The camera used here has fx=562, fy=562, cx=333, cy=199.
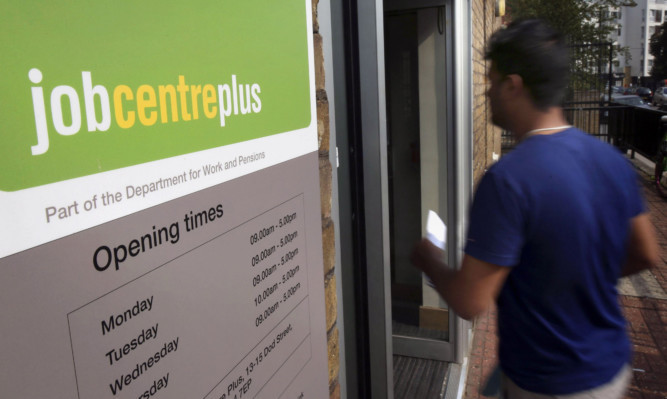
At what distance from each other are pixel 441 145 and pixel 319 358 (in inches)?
134

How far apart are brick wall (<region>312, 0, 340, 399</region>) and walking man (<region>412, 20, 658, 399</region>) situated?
40 cm

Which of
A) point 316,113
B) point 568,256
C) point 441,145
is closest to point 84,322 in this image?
point 316,113

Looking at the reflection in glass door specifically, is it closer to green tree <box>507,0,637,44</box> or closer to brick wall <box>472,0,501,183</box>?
brick wall <box>472,0,501,183</box>

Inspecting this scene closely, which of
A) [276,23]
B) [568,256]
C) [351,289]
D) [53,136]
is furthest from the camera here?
[351,289]

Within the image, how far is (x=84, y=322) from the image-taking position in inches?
24.0

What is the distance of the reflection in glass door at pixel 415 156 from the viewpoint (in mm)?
4367

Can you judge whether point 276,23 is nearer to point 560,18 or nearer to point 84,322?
point 84,322

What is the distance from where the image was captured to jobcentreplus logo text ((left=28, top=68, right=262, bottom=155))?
0.55 meters

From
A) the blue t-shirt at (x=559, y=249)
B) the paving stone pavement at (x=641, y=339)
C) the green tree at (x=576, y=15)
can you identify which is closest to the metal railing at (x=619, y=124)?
the green tree at (x=576, y=15)

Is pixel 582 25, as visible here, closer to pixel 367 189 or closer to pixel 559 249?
pixel 367 189

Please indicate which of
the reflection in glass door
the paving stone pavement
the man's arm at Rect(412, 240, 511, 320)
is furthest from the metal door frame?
the reflection in glass door

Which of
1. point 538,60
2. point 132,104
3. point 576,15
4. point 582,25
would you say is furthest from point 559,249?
point 582,25

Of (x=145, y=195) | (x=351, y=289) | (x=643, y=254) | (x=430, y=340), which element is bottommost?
(x=430, y=340)

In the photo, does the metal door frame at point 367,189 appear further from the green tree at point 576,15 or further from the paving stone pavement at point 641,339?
the green tree at point 576,15
